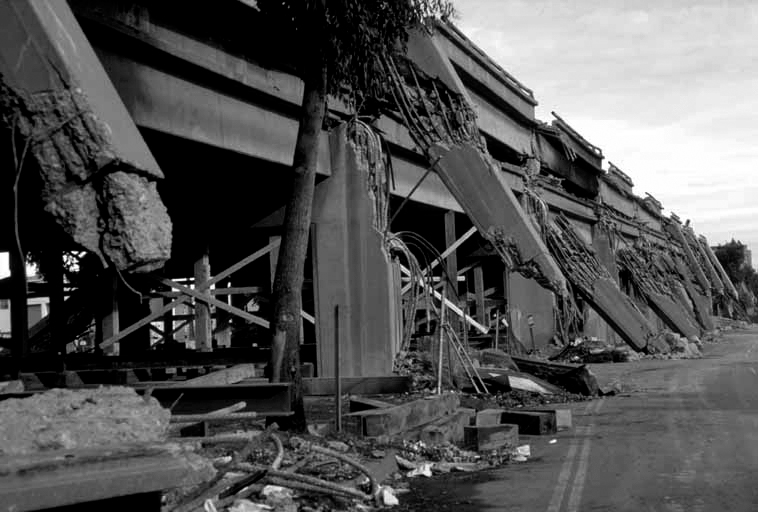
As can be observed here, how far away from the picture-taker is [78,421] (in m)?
5.09

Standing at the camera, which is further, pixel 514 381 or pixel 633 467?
pixel 514 381

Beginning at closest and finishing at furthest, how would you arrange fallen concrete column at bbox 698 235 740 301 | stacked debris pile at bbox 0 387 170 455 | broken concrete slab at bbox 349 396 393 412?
1. stacked debris pile at bbox 0 387 170 455
2. broken concrete slab at bbox 349 396 393 412
3. fallen concrete column at bbox 698 235 740 301

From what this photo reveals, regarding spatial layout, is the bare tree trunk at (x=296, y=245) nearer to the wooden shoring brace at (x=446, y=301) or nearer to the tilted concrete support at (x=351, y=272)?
the wooden shoring brace at (x=446, y=301)

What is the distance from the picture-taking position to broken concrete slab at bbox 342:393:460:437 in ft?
36.3

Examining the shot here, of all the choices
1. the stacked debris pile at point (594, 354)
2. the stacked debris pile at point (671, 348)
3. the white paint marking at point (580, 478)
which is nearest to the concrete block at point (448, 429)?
the white paint marking at point (580, 478)

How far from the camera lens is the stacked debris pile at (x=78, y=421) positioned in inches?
187

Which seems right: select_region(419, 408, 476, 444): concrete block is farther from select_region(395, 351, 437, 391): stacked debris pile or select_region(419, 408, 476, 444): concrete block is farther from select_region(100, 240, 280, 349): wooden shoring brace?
select_region(100, 240, 280, 349): wooden shoring brace

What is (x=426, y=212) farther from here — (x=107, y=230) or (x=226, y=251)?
(x=107, y=230)

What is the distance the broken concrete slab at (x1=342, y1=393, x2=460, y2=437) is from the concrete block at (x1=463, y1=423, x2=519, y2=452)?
861 mm

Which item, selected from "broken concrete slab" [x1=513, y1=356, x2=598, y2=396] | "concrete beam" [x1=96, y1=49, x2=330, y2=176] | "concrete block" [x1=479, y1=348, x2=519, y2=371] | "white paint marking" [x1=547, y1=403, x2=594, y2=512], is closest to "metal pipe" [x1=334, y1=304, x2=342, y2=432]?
"white paint marking" [x1=547, y1=403, x2=594, y2=512]

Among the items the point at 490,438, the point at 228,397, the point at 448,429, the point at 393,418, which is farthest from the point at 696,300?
the point at 228,397

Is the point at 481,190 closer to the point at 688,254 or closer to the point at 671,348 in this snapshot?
the point at 671,348

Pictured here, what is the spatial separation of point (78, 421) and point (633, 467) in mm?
6771

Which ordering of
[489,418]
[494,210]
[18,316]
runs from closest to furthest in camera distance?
[489,418]
[18,316]
[494,210]
